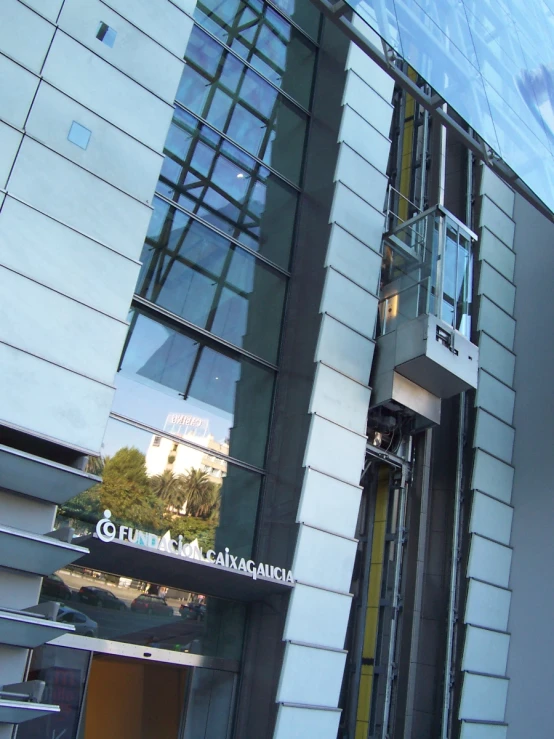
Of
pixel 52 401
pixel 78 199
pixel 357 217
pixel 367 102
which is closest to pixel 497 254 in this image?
pixel 367 102

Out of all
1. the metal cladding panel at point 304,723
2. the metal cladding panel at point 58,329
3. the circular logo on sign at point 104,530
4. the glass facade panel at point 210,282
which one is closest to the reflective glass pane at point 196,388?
the glass facade panel at point 210,282

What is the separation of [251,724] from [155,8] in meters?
12.4

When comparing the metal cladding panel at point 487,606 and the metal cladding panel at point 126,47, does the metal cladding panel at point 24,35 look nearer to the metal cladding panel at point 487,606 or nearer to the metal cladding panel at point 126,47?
the metal cladding panel at point 126,47

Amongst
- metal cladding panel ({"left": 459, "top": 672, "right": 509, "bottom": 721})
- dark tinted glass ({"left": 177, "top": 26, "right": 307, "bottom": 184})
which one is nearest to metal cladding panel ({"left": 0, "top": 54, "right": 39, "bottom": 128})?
dark tinted glass ({"left": 177, "top": 26, "right": 307, "bottom": 184})

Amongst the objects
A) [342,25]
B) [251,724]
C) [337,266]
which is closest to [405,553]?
[251,724]

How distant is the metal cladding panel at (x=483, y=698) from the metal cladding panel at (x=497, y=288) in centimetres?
910

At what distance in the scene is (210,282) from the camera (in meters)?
14.0

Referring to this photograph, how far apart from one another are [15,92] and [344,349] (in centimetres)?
730

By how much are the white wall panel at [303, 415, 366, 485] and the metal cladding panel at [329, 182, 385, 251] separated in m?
4.27

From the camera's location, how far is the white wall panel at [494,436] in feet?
55.9

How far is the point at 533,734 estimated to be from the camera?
48.9ft

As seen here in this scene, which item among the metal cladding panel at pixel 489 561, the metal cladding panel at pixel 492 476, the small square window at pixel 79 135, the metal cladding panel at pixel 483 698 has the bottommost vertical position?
the metal cladding panel at pixel 483 698

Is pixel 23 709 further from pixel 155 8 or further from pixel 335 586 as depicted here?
pixel 155 8

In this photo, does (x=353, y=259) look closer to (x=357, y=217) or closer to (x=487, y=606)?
(x=357, y=217)
